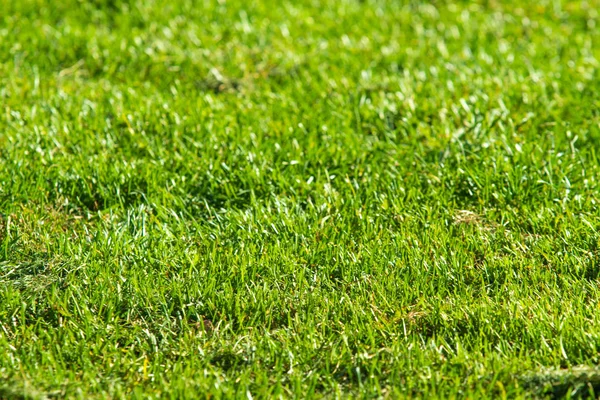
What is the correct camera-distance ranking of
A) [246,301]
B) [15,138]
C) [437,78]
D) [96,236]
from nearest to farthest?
1. [246,301]
2. [96,236]
3. [15,138]
4. [437,78]

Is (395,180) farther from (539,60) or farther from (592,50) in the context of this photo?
(592,50)

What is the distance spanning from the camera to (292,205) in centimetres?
387

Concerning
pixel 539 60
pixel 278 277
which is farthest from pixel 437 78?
pixel 278 277

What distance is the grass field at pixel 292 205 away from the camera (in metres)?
2.88

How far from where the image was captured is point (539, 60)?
5.66 meters

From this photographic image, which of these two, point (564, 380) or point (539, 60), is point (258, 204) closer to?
point (564, 380)

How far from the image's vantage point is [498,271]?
3363 mm

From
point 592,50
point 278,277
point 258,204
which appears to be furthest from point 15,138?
point 592,50

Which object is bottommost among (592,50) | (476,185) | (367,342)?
(367,342)

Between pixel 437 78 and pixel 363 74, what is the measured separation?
49cm

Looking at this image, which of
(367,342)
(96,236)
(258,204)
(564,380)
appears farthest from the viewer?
(258,204)

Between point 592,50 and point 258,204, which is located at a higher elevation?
point 592,50

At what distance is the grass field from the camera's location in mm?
2875

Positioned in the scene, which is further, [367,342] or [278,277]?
[278,277]
